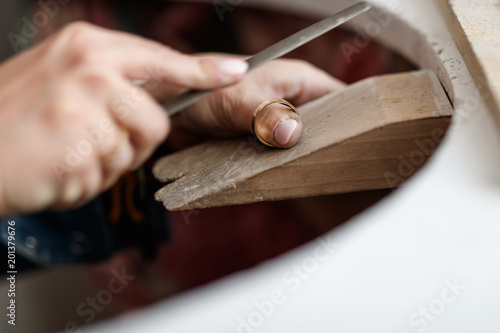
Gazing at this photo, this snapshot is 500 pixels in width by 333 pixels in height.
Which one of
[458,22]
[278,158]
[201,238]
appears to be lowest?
[201,238]

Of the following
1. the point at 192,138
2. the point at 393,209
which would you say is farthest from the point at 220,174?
the point at 192,138

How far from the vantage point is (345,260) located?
14.1 inches

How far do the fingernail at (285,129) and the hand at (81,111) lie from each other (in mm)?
61

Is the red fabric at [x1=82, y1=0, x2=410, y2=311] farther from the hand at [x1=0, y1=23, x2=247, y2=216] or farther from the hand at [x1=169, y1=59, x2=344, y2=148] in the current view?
the hand at [x1=0, y1=23, x2=247, y2=216]

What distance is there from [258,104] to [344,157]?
0.11m

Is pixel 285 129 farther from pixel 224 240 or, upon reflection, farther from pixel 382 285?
pixel 224 240

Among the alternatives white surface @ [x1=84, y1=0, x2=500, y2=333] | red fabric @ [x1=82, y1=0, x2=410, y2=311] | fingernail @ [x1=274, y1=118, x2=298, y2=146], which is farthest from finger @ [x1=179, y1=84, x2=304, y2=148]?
red fabric @ [x1=82, y1=0, x2=410, y2=311]

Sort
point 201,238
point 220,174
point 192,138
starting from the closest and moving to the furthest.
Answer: point 220,174 → point 192,138 → point 201,238

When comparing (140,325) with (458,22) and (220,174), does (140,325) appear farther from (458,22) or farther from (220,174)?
(458,22)

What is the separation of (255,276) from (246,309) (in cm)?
2

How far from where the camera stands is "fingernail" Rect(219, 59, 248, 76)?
1.45 ft

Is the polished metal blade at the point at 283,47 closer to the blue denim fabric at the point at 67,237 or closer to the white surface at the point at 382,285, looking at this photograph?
the white surface at the point at 382,285

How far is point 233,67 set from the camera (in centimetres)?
44

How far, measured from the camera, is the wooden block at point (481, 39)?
16.2 inches
